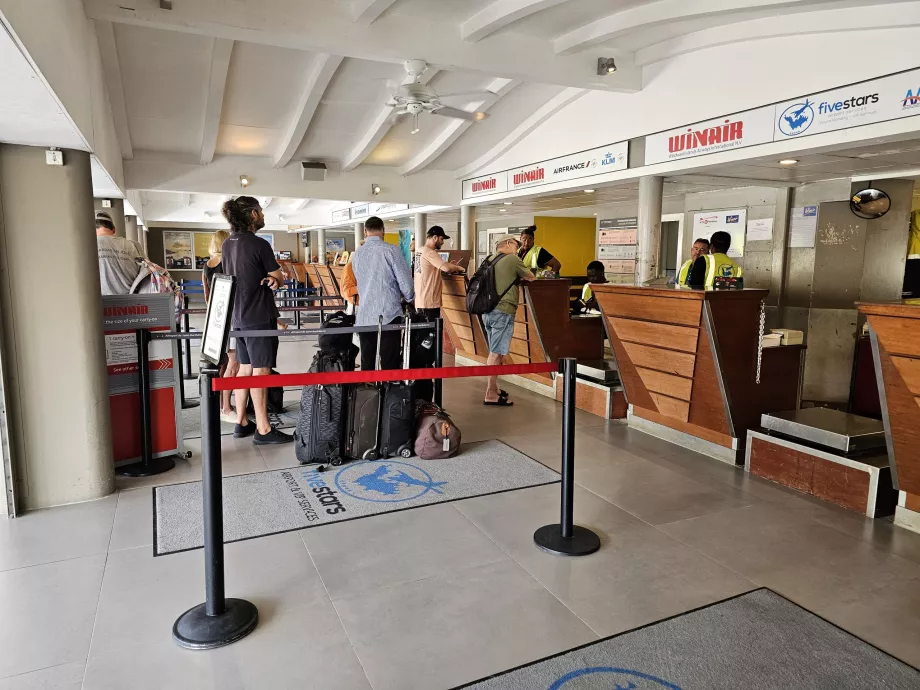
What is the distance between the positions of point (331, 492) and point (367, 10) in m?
3.66

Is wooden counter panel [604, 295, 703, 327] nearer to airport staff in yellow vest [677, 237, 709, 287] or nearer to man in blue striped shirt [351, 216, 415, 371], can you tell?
man in blue striped shirt [351, 216, 415, 371]

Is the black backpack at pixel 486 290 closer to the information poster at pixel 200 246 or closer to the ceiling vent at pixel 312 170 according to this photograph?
the ceiling vent at pixel 312 170

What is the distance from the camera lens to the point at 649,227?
6781 millimetres

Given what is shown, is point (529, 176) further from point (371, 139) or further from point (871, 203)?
point (871, 203)

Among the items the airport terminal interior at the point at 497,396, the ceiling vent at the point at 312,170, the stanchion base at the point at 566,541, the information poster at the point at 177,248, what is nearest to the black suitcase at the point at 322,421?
the airport terminal interior at the point at 497,396

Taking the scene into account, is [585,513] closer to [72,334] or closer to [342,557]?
[342,557]

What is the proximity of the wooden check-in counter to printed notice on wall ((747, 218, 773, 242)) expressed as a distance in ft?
12.6

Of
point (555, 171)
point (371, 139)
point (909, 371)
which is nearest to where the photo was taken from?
point (909, 371)

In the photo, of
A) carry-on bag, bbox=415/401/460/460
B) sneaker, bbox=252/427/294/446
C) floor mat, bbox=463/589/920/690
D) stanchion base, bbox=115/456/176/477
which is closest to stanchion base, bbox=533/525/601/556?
floor mat, bbox=463/589/920/690

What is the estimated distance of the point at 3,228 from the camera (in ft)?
11.1

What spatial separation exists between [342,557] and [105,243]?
318 cm

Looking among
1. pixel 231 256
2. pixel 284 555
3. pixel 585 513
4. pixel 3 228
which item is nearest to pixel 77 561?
pixel 284 555

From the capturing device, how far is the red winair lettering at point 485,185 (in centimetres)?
1009

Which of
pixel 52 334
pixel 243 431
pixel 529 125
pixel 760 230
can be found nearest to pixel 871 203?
pixel 760 230
